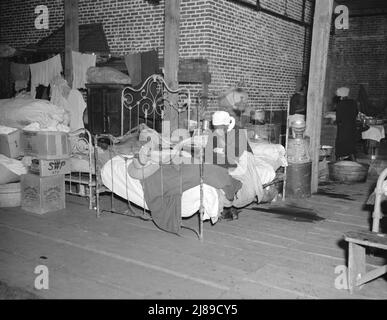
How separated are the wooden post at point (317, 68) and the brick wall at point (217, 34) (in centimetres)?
238

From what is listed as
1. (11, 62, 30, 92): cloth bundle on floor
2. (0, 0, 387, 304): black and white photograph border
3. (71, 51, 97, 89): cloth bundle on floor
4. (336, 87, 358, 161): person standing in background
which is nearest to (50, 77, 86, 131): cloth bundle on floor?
(0, 0, 387, 304): black and white photograph border

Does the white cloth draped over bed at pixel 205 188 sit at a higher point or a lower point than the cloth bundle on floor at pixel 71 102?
lower

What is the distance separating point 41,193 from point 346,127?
711 cm

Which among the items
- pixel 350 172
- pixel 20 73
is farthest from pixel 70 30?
pixel 350 172

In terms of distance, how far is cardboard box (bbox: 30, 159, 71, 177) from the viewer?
18.9 feet

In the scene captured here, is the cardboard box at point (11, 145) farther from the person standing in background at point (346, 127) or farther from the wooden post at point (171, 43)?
the person standing in background at point (346, 127)

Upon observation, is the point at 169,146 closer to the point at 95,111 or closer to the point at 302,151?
the point at 302,151

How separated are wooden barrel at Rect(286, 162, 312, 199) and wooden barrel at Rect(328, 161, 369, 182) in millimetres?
1842

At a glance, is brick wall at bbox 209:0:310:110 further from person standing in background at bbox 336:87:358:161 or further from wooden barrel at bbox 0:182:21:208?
wooden barrel at bbox 0:182:21:208

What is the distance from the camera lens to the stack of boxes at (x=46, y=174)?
5773 mm

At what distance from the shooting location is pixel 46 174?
19.0 ft

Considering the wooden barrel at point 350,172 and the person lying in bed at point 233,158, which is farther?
the wooden barrel at point 350,172

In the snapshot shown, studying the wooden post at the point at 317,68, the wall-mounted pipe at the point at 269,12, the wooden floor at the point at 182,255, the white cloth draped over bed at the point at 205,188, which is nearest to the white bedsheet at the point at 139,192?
the white cloth draped over bed at the point at 205,188
